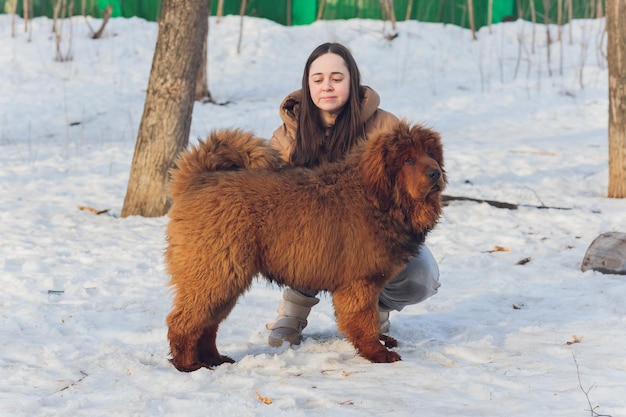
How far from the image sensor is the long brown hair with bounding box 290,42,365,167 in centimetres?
441

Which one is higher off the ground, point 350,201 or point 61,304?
point 350,201

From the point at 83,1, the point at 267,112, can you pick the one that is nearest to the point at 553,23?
the point at 267,112

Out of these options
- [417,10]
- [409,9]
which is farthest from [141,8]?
[417,10]

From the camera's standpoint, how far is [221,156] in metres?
3.95

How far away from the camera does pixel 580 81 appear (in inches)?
563

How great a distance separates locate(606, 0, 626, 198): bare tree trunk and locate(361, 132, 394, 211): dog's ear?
17.9 ft

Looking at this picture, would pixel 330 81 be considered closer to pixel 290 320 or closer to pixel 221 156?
pixel 221 156

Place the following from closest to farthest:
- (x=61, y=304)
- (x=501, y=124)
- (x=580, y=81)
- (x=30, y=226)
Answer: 1. (x=61, y=304)
2. (x=30, y=226)
3. (x=501, y=124)
4. (x=580, y=81)

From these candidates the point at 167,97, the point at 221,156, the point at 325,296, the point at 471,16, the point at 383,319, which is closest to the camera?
the point at 221,156

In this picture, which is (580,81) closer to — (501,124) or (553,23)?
(501,124)

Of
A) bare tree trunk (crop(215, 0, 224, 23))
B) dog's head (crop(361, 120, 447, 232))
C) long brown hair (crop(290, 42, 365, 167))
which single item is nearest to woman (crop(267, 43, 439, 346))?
long brown hair (crop(290, 42, 365, 167))

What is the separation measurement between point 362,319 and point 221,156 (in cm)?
111

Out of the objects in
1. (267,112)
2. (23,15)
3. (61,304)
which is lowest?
(61,304)

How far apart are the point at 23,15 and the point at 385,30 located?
8350mm
